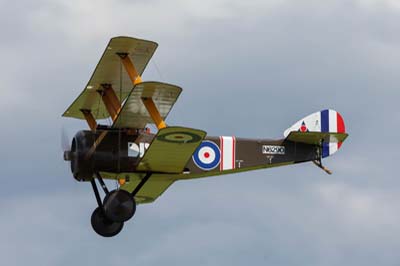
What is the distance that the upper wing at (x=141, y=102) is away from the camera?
86.3ft

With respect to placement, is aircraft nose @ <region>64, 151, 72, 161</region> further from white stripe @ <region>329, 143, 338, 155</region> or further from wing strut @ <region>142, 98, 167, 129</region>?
white stripe @ <region>329, 143, 338, 155</region>

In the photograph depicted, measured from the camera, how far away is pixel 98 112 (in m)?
30.9

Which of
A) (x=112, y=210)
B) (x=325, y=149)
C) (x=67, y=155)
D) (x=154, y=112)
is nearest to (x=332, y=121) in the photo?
(x=325, y=149)

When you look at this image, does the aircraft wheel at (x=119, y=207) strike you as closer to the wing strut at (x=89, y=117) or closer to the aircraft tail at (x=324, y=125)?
the wing strut at (x=89, y=117)

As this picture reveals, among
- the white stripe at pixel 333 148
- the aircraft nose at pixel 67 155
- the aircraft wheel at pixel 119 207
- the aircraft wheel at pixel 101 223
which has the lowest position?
Answer: the aircraft wheel at pixel 101 223

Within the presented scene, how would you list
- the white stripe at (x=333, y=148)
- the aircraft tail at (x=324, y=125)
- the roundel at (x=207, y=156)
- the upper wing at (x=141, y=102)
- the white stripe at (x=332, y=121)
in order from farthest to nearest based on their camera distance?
the white stripe at (x=332, y=121)
the aircraft tail at (x=324, y=125)
the white stripe at (x=333, y=148)
the roundel at (x=207, y=156)
the upper wing at (x=141, y=102)

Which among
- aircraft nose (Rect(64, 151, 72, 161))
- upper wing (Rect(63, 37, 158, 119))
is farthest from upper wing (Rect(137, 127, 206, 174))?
upper wing (Rect(63, 37, 158, 119))

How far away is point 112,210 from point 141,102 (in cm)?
242

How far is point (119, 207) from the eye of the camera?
26875 mm

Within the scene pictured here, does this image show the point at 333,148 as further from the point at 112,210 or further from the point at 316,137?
the point at 112,210

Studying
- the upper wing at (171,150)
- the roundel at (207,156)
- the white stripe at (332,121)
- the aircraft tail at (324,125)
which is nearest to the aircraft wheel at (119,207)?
the upper wing at (171,150)

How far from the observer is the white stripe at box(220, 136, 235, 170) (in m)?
28.5

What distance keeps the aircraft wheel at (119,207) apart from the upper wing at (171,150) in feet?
2.56

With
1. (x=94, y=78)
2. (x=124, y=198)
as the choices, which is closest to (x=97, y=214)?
(x=124, y=198)
